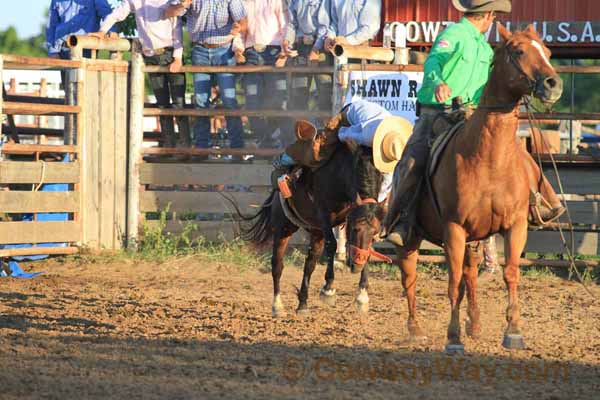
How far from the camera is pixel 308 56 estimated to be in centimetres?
1262

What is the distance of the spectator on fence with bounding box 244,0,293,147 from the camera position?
1256cm

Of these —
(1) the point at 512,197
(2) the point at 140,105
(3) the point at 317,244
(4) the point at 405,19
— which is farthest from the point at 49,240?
(1) the point at 512,197

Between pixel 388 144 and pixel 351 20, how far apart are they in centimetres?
476

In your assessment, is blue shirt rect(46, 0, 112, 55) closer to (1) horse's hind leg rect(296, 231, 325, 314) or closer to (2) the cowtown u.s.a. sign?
(2) the cowtown u.s.a. sign

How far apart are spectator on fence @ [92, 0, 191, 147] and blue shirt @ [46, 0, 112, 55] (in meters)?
0.62

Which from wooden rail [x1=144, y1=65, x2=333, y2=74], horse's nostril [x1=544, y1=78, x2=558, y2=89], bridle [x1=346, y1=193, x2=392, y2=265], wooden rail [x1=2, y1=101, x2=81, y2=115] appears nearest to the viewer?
horse's nostril [x1=544, y1=78, x2=558, y2=89]

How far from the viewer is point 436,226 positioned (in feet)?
24.8

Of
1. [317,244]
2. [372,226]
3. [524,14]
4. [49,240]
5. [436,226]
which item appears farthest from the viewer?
[524,14]

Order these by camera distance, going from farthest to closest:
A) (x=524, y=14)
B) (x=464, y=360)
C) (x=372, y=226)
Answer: (x=524, y=14), (x=372, y=226), (x=464, y=360)

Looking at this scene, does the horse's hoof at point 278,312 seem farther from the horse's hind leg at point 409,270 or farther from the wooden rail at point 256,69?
the wooden rail at point 256,69

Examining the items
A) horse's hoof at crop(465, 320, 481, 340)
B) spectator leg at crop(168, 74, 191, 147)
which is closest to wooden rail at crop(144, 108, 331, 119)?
spectator leg at crop(168, 74, 191, 147)

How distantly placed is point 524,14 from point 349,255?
759 centimetres

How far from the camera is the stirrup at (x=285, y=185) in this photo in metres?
9.05

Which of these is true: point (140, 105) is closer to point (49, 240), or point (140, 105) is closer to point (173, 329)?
point (49, 240)
